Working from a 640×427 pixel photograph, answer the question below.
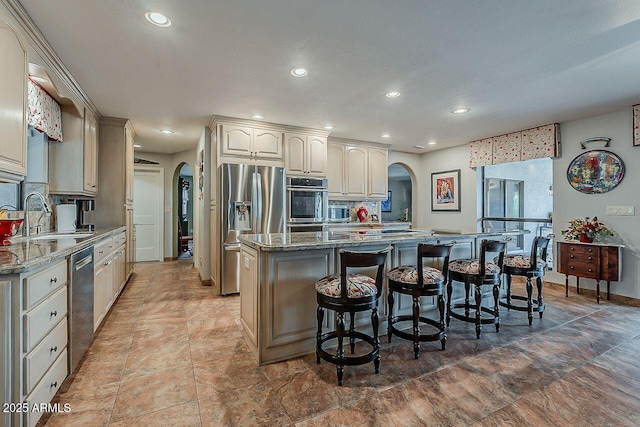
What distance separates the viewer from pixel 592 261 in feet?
12.9

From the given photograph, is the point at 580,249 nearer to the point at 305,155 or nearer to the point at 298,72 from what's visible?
the point at 305,155

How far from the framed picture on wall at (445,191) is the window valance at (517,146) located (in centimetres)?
55

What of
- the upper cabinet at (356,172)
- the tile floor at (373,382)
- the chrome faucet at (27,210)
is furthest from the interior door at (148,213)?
the tile floor at (373,382)

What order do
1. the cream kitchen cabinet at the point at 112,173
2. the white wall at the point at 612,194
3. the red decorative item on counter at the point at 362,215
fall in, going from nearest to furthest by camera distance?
the white wall at the point at 612,194 → the cream kitchen cabinet at the point at 112,173 → the red decorative item on counter at the point at 362,215

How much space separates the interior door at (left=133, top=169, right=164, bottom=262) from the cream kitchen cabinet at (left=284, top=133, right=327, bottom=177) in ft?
12.0

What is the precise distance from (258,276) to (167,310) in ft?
6.33

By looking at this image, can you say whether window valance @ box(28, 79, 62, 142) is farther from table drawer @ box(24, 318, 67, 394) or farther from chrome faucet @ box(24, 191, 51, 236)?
table drawer @ box(24, 318, 67, 394)

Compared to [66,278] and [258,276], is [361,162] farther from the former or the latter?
[66,278]

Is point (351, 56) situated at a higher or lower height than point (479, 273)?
higher

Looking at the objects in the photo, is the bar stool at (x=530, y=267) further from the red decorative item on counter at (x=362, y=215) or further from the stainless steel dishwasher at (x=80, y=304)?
the stainless steel dishwasher at (x=80, y=304)

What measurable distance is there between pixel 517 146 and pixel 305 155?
347 cm

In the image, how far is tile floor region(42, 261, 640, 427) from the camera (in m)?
1.71

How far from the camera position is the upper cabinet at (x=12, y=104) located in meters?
1.79

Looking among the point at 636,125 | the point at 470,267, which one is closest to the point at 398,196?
the point at 636,125
